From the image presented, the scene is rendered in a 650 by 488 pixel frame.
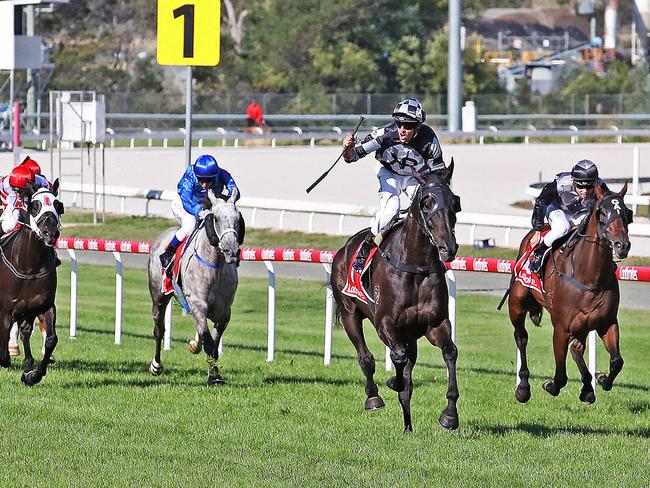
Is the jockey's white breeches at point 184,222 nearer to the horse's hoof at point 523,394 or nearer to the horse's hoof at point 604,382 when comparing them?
the horse's hoof at point 523,394

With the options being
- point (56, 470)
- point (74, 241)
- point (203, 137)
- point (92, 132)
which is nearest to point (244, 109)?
point (203, 137)

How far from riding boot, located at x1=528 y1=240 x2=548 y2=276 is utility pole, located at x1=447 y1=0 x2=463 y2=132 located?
33016 mm

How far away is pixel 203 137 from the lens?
45.4m

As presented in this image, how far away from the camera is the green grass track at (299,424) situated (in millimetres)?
8375

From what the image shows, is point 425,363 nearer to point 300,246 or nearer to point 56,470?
point 56,470

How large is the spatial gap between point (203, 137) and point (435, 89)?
949 inches

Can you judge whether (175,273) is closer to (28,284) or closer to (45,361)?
(28,284)

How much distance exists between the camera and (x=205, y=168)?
487 inches

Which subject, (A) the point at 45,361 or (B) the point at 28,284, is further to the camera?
(B) the point at 28,284

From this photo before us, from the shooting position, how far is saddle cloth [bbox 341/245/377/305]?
10578mm

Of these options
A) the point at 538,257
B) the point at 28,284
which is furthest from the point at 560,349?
the point at 28,284

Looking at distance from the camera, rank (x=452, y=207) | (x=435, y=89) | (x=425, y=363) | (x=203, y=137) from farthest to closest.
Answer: (x=435, y=89), (x=203, y=137), (x=425, y=363), (x=452, y=207)

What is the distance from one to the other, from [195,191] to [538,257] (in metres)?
3.09

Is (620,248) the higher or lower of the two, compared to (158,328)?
higher
